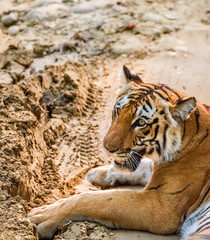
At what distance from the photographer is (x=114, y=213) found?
2.48 m

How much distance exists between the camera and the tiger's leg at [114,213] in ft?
8.00

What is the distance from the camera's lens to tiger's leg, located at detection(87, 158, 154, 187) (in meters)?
3.05

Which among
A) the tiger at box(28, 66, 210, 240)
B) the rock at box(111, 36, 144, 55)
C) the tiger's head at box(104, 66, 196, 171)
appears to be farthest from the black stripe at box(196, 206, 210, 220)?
the rock at box(111, 36, 144, 55)

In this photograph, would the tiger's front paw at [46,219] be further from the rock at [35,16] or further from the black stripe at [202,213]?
the rock at [35,16]

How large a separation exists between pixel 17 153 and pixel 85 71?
73.1 inches

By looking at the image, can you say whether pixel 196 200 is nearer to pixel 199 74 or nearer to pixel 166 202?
pixel 166 202

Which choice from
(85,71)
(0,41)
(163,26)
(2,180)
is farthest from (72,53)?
(2,180)

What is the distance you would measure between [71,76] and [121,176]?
136 centimetres

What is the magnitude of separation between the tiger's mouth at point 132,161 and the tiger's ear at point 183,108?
304mm

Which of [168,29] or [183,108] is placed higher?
[183,108]

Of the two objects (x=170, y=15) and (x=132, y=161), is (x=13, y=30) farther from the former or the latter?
(x=132, y=161)

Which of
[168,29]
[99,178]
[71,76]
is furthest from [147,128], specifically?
[168,29]

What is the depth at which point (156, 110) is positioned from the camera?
2596mm

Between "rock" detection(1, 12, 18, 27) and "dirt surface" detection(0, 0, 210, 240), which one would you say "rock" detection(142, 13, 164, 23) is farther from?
"rock" detection(1, 12, 18, 27)
